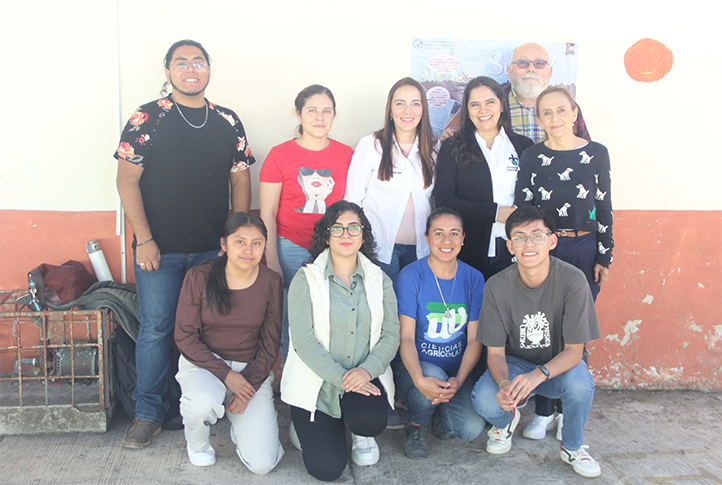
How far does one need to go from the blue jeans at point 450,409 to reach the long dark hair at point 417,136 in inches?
43.2

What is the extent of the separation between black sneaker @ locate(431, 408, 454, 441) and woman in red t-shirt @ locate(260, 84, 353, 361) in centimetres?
96

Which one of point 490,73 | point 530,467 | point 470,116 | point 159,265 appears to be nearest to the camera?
point 530,467

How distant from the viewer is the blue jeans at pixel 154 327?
2.76 meters

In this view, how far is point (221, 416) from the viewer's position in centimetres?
251

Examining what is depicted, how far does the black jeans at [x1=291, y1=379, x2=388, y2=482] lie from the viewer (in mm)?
2412

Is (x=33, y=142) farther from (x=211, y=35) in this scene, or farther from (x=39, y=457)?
(x=39, y=457)

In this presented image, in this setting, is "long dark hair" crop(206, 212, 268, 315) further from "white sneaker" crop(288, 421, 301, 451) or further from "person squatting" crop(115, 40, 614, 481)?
"white sneaker" crop(288, 421, 301, 451)

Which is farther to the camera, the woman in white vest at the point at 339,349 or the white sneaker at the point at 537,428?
the white sneaker at the point at 537,428

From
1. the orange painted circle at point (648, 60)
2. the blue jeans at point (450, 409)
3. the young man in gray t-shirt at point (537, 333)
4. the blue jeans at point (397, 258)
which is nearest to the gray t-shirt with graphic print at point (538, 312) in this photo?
the young man in gray t-shirt at point (537, 333)

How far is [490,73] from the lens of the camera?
340 cm

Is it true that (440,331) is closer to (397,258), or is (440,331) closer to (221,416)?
(397,258)

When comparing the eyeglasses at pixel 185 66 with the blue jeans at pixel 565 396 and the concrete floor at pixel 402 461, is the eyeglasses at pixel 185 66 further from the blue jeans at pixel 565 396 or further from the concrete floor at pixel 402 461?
the blue jeans at pixel 565 396

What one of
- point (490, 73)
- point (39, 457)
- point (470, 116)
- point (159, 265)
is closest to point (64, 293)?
point (159, 265)

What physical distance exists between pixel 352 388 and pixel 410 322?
50 cm
